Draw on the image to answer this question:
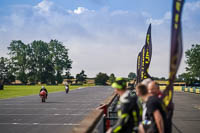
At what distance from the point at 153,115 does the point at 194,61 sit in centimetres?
8086

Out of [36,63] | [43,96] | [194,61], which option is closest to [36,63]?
[36,63]

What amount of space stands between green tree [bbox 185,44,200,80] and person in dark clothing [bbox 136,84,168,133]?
79.5 meters

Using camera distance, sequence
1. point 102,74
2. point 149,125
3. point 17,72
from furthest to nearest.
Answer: point 102,74, point 17,72, point 149,125

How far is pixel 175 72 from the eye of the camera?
4066 millimetres

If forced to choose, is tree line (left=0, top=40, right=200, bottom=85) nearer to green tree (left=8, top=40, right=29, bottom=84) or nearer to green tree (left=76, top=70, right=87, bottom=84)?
green tree (left=8, top=40, right=29, bottom=84)

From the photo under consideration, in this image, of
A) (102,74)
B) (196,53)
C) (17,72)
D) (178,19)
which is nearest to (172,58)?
(178,19)

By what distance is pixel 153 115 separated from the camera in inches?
152

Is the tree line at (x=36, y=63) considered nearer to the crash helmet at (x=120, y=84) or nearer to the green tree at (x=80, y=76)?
the green tree at (x=80, y=76)

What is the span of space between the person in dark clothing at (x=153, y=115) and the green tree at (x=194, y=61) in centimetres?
7947

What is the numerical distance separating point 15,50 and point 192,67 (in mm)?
70692

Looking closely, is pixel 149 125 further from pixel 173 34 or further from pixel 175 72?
pixel 173 34

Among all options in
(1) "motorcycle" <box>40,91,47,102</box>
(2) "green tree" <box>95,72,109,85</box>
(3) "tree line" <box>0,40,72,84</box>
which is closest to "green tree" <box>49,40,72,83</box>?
(3) "tree line" <box>0,40,72,84</box>

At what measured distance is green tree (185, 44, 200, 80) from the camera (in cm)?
7794

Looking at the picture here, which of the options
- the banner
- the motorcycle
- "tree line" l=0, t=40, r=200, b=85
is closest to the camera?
the banner
